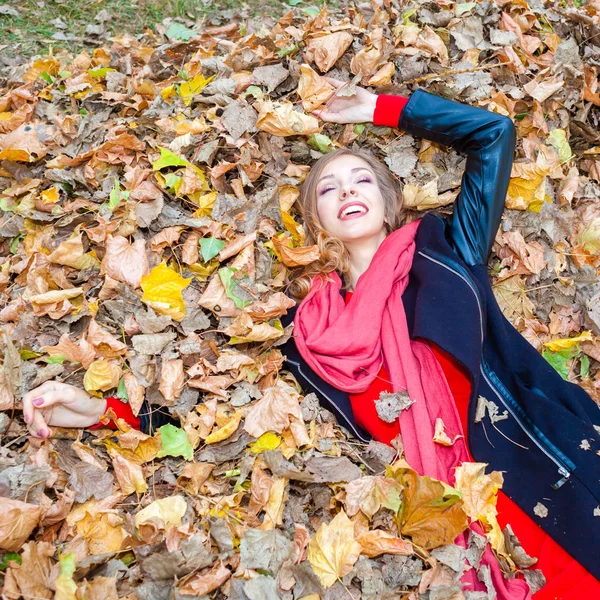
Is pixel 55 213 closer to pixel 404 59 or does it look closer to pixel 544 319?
pixel 404 59

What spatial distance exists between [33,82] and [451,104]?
2440mm

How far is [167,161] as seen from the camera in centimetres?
274

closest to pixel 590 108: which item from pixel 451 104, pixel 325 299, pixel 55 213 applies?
pixel 451 104

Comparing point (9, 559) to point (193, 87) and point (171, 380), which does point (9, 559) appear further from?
point (193, 87)

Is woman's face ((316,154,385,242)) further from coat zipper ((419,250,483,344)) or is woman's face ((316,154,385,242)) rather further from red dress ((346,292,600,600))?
red dress ((346,292,600,600))

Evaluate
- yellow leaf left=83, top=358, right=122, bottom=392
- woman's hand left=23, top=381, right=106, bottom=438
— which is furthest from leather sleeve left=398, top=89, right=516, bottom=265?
woman's hand left=23, top=381, right=106, bottom=438

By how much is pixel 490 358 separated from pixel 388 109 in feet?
4.33

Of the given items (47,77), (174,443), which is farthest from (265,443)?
(47,77)

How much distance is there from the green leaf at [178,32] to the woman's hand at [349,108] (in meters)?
1.49

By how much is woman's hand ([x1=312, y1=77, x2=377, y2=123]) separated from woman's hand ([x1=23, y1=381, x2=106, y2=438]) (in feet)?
5.85

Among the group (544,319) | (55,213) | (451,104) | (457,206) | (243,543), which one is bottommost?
(243,543)

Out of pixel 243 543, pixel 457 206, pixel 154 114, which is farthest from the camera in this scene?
pixel 154 114

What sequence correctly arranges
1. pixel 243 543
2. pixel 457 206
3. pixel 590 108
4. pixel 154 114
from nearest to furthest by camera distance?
pixel 243 543, pixel 457 206, pixel 154 114, pixel 590 108

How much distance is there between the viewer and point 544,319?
307 cm
